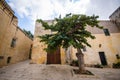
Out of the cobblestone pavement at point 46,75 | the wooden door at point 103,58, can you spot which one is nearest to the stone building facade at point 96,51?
the wooden door at point 103,58

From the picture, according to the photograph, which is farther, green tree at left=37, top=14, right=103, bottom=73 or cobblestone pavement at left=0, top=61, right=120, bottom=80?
green tree at left=37, top=14, right=103, bottom=73

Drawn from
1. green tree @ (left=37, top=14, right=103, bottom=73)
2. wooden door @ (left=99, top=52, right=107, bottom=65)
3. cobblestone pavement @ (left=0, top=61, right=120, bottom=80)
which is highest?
green tree @ (left=37, top=14, right=103, bottom=73)

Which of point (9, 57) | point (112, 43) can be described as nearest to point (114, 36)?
point (112, 43)

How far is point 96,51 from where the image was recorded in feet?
36.8

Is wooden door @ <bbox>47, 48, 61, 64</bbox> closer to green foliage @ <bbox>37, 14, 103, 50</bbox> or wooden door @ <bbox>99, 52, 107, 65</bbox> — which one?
green foliage @ <bbox>37, 14, 103, 50</bbox>

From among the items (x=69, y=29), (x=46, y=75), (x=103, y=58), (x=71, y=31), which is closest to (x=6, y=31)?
(x=46, y=75)

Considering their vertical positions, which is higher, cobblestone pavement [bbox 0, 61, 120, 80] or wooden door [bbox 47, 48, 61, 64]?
wooden door [bbox 47, 48, 61, 64]

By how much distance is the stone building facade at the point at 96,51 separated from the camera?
35.1ft

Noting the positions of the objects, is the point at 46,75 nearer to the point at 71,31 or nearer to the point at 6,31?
the point at 71,31

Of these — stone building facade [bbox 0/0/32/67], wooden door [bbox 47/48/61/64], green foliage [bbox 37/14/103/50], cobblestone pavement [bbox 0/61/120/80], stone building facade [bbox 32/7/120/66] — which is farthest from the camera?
stone building facade [bbox 32/7/120/66]

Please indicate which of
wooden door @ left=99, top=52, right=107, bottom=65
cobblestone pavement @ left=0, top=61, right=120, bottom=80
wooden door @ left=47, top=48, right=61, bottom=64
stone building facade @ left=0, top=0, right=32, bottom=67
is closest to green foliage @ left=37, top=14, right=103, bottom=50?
cobblestone pavement @ left=0, top=61, right=120, bottom=80

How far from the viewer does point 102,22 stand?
13.1 m

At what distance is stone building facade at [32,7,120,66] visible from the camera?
10.7 meters

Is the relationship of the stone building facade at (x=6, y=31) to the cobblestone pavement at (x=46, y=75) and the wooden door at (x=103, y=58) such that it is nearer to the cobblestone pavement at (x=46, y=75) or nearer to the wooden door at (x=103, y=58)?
the cobblestone pavement at (x=46, y=75)
